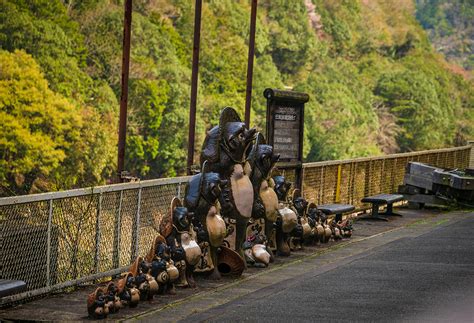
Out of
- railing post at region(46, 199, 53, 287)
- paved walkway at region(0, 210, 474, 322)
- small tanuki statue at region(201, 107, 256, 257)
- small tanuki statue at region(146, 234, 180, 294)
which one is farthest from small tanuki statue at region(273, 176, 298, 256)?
railing post at region(46, 199, 53, 287)

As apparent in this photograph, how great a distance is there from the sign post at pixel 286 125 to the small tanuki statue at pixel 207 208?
17.0 ft

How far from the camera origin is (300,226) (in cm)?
1892

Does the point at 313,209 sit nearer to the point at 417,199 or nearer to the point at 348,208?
the point at 348,208

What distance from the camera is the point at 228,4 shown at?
326 ft

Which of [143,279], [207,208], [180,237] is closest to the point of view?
[143,279]

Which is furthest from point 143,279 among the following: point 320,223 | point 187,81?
point 187,81

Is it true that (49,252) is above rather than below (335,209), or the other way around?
above

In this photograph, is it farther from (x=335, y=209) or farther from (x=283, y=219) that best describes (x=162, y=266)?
(x=335, y=209)

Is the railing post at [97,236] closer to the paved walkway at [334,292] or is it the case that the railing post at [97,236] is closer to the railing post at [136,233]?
Answer: the paved walkway at [334,292]

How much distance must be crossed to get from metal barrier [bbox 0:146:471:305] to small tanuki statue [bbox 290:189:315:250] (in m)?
2.00

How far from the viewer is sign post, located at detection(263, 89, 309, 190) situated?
20.8m

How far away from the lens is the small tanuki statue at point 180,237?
1453cm

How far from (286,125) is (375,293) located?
692cm

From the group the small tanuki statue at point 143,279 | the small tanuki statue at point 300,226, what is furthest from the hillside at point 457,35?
the small tanuki statue at point 143,279
